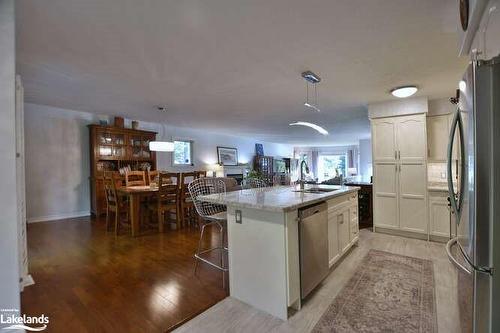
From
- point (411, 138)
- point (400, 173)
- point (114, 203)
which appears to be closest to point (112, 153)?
point (114, 203)

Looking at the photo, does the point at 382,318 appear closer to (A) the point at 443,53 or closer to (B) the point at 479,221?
(B) the point at 479,221

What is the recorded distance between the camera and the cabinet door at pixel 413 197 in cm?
364

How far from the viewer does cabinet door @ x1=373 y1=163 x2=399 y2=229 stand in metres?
3.88

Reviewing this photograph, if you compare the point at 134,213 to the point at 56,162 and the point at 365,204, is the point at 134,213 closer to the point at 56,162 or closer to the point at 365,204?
the point at 56,162

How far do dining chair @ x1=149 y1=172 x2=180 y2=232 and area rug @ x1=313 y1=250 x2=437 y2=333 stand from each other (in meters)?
2.99

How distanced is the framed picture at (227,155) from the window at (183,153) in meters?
1.09

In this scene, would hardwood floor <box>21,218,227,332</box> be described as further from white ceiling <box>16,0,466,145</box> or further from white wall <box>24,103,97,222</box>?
white ceiling <box>16,0,466,145</box>

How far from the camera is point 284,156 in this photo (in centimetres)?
1240

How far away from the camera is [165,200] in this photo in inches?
165

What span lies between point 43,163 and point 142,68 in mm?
3627

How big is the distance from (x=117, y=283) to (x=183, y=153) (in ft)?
17.1

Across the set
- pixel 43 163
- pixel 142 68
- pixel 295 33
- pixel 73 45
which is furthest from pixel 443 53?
pixel 43 163

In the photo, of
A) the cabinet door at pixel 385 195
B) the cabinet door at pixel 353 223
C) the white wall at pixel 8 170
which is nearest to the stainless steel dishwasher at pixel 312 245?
the cabinet door at pixel 353 223

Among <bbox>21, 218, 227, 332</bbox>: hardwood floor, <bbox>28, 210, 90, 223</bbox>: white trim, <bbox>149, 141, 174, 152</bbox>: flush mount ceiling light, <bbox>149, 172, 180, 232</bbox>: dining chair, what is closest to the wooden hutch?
→ <bbox>28, 210, 90, 223</bbox>: white trim
